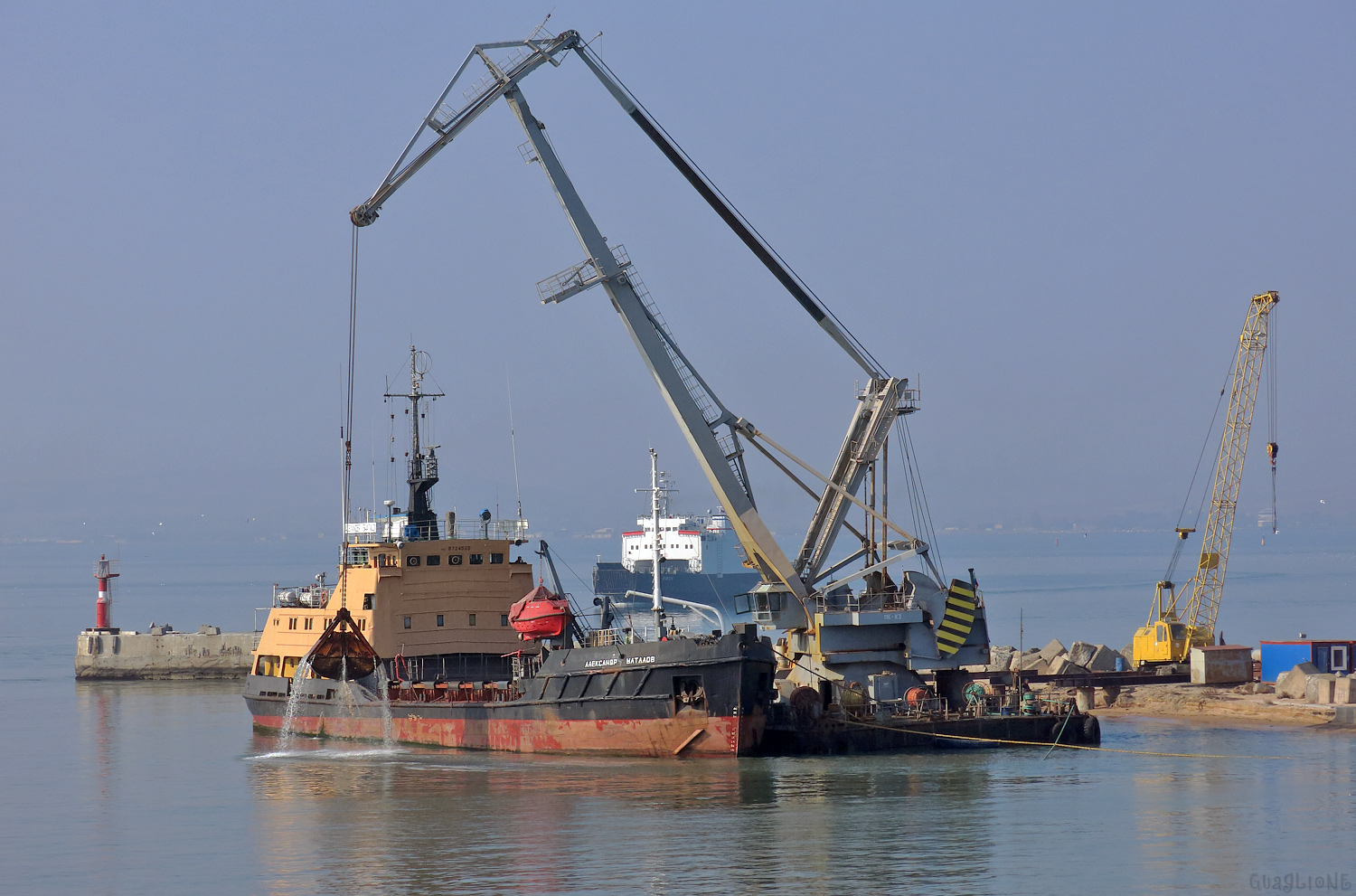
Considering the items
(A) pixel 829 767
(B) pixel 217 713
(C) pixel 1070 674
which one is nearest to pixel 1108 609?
(C) pixel 1070 674

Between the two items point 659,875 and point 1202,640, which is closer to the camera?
point 659,875

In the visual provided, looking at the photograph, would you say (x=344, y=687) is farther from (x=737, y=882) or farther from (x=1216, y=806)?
(x=1216, y=806)

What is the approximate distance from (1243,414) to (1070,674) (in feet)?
56.1

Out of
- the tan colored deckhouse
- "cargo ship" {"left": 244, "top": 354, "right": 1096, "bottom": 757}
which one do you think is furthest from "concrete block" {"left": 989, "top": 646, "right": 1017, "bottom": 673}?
the tan colored deckhouse

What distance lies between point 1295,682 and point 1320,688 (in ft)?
4.57

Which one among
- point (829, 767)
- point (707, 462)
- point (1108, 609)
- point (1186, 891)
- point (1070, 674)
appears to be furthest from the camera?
point (1108, 609)

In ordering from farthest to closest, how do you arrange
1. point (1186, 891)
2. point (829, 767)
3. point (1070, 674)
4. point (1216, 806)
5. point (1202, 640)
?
point (1202, 640)
point (1070, 674)
point (829, 767)
point (1216, 806)
point (1186, 891)

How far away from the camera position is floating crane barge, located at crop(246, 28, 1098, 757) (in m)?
35.8

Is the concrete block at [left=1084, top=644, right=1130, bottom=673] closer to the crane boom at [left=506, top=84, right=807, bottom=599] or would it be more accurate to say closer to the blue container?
the blue container

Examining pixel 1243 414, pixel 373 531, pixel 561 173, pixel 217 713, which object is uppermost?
pixel 561 173

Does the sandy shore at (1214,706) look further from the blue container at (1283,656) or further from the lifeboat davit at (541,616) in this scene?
the lifeboat davit at (541,616)

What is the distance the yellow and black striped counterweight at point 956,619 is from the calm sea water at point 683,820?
3610mm

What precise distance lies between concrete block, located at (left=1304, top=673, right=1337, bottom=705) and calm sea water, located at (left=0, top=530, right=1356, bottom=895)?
4576 mm

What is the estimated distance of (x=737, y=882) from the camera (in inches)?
958
